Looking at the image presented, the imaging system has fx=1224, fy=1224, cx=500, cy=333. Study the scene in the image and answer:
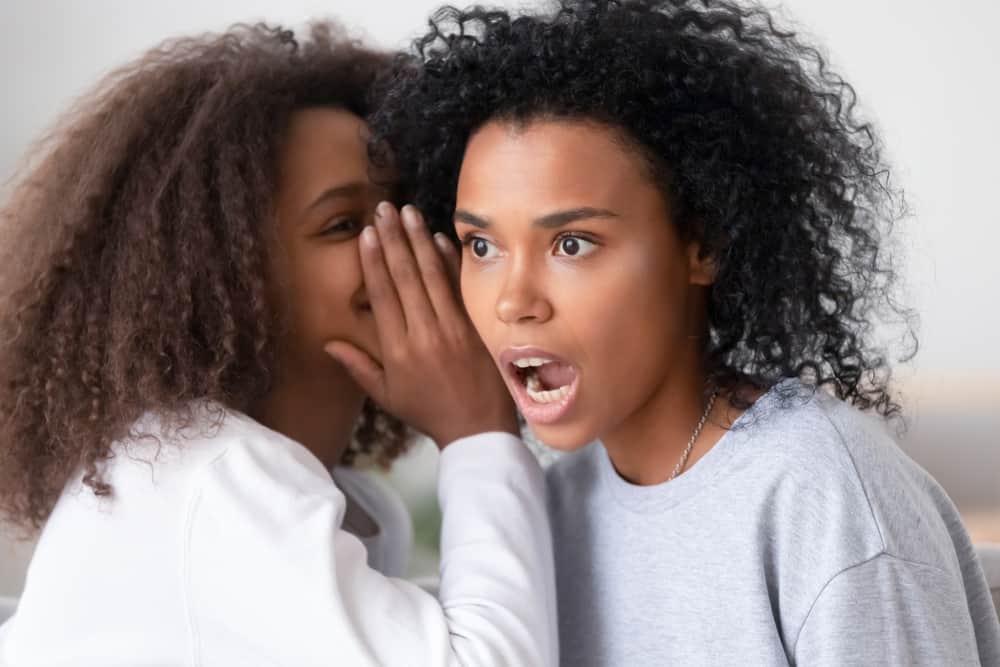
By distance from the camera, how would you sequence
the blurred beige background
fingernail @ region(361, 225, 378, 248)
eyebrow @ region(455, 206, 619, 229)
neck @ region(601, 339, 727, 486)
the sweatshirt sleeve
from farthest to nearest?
the blurred beige background
fingernail @ region(361, 225, 378, 248)
neck @ region(601, 339, 727, 486)
eyebrow @ region(455, 206, 619, 229)
the sweatshirt sleeve

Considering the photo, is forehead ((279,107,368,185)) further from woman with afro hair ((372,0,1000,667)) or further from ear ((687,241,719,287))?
ear ((687,241,719,287))

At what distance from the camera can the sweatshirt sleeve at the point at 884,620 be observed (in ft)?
3.25

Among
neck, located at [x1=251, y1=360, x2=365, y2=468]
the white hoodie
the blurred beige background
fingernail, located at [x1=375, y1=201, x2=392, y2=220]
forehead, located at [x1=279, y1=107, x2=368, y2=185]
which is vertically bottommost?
the white hoodie

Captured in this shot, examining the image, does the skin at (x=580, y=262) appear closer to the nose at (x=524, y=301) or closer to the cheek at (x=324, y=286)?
the nose at (x=524, y=301)

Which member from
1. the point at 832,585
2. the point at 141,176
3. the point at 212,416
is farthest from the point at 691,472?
the point at 141,176

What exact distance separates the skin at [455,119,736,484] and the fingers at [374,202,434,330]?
0.16 metres

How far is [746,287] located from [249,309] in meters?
0.51

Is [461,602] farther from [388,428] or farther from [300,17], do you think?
[300,17]

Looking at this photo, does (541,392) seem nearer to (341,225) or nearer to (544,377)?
(544,377)

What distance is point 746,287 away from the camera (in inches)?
46.1

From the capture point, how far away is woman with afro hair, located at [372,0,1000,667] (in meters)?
1.08

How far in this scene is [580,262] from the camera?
1.12 m

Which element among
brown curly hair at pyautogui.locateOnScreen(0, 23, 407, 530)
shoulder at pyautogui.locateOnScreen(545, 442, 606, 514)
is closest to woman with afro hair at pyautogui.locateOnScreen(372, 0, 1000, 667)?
shoulder at pyautogui.locateOnScreen(545, 442, 606, 514)

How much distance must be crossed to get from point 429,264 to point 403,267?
0.03m
